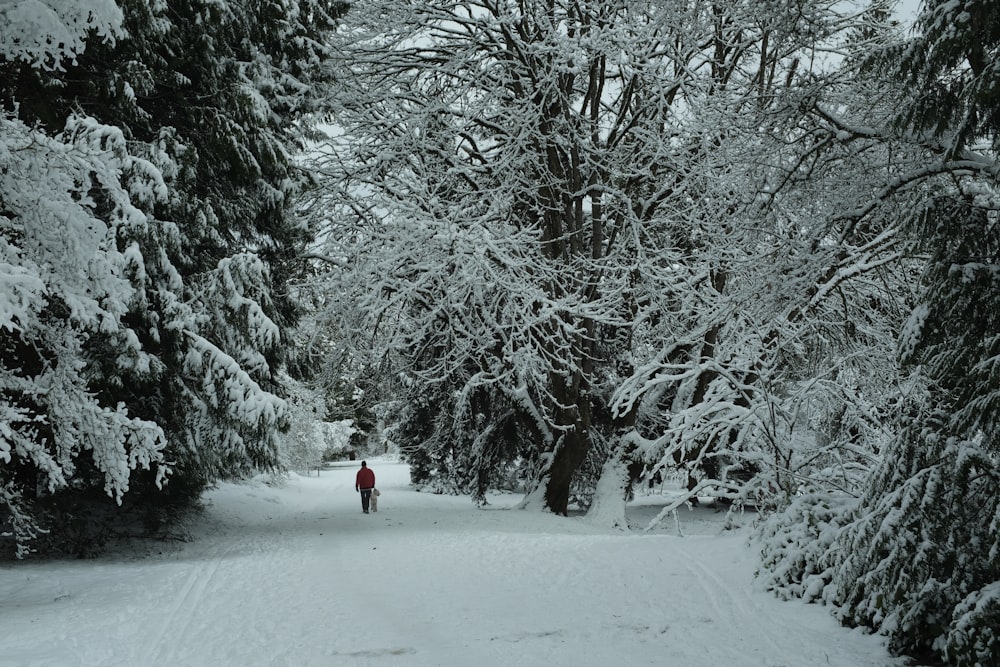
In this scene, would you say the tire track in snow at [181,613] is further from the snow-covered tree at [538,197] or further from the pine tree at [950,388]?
the pine tree at [950,388]

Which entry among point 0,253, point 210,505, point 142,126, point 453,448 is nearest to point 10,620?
point 0,253

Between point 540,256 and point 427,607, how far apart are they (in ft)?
26.1

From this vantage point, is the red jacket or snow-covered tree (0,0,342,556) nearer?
snow-covered tree (0,0,342,556)

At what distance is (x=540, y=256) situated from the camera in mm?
14266

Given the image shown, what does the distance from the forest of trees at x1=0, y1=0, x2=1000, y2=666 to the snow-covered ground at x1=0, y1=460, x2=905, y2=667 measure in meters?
0.78

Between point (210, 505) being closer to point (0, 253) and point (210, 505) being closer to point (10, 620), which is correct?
point (10, 620)

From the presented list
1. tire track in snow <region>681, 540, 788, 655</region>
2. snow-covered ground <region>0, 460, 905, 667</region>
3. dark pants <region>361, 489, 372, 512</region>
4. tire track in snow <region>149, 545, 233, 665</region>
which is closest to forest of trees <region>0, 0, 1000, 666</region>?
tire track in snow <region>681, 540, 788, 655</region>

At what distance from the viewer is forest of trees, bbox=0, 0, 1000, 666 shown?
4.94 m

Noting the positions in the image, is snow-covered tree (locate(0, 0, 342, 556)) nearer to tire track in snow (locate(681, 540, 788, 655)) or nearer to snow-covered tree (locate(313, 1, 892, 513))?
snow-covered tree (locate(313, 1, 892, 513))

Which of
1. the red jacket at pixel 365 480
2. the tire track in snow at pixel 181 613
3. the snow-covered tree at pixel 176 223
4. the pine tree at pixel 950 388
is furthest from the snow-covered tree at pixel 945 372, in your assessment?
the red jacket at pixel 365 480

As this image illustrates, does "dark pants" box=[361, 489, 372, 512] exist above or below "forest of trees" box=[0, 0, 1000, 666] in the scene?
below

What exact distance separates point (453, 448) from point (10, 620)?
15.2 meters

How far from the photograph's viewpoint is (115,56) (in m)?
10.9

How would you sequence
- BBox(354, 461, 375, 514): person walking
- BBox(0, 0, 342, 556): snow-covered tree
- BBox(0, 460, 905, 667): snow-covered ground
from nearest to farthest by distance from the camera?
1. BBox(0, 460, 905, 667): snow-covered ground
2. BBox(0, 0, 342, 556): snow-covered tree
3. BBox(354, 461, 375, 514): person walking
